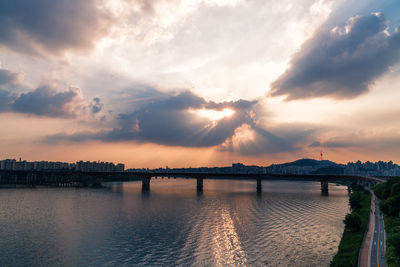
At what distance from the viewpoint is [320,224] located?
61.2 m

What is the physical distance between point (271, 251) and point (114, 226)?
33889 mm

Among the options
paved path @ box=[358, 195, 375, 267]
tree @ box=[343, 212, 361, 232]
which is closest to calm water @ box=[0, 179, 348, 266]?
tree @ box=[343, 212, 361, 232]

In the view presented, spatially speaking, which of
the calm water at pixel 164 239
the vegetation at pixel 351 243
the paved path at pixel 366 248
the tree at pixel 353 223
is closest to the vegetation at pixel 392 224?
the paved path at pixel 366 248

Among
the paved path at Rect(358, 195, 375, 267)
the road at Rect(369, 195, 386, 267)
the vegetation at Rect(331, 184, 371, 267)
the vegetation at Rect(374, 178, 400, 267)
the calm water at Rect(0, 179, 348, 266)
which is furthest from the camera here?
the calm water at Rect(0, 179, 348, 266)

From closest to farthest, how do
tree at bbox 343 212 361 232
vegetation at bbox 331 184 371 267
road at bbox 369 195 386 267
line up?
road at bbox 369 195 386 267
vegetation at bbox 331 184 371 267
tree at bbox 343 212 361 232

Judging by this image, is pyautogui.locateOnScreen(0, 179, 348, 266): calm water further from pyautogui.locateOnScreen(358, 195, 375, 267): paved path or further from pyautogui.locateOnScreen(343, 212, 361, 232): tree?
pyautogui.locateOnScreen(358, 195, 375, 267): paved path

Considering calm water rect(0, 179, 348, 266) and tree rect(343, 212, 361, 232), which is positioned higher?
tree rect(343, 212, 361, 232)

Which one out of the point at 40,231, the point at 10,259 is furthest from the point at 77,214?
the point at 10,259

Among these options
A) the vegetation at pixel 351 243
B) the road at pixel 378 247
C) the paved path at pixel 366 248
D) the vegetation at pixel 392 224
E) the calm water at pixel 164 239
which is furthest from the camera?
the calm water at pixel 164 239

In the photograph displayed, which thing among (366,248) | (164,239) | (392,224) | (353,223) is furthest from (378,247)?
(164,239)

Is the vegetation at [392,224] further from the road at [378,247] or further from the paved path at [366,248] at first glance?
the paved path at [366,248]

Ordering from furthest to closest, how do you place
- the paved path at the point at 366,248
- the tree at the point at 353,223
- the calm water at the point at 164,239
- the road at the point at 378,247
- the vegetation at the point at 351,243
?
the tree at the point at 353,223 → the calm water at the point at 164,239 → the vegetation at the point at 351,243 → the paved path at the point at 366,248 → the road at the point at 378,247

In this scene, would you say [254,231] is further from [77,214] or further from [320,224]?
[77,214]

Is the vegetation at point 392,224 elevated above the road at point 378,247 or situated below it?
above
